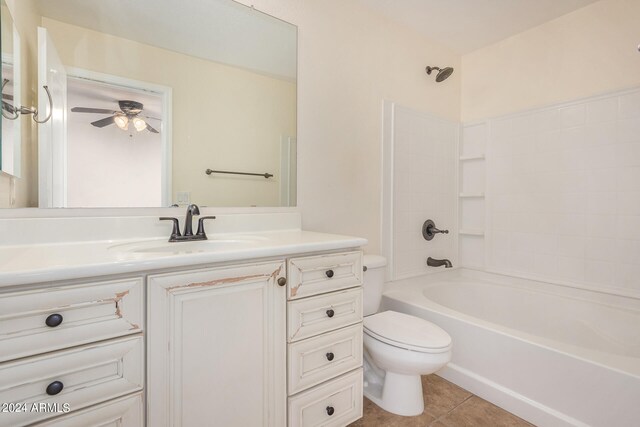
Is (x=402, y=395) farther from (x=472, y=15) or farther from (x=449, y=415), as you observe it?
(x=472, y=15)

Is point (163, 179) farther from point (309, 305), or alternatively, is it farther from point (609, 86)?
point (609, 86)

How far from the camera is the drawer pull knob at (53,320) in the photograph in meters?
0.71

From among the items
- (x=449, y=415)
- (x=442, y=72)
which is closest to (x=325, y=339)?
(x=449, y=415)

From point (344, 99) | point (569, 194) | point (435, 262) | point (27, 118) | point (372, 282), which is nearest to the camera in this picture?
point (27, 118)

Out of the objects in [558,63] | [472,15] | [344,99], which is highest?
[472,15]

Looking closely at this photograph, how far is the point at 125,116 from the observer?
50.1 inches

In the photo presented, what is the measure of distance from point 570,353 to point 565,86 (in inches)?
68.8

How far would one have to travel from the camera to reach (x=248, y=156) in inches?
63.1

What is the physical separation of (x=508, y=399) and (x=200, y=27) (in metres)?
2.43

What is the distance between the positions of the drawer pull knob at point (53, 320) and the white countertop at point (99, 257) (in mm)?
94

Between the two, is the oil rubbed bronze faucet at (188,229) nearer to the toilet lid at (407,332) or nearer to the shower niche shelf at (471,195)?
the toilet lid at (407,332)

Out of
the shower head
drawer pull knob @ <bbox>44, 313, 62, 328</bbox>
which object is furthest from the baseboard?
the shower head

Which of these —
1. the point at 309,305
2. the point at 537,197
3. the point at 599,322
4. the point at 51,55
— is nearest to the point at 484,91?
the point at 537,197

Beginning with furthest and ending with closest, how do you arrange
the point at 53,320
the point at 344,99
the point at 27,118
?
the point at 344,99
the point at 27,118
the point at 53,320
